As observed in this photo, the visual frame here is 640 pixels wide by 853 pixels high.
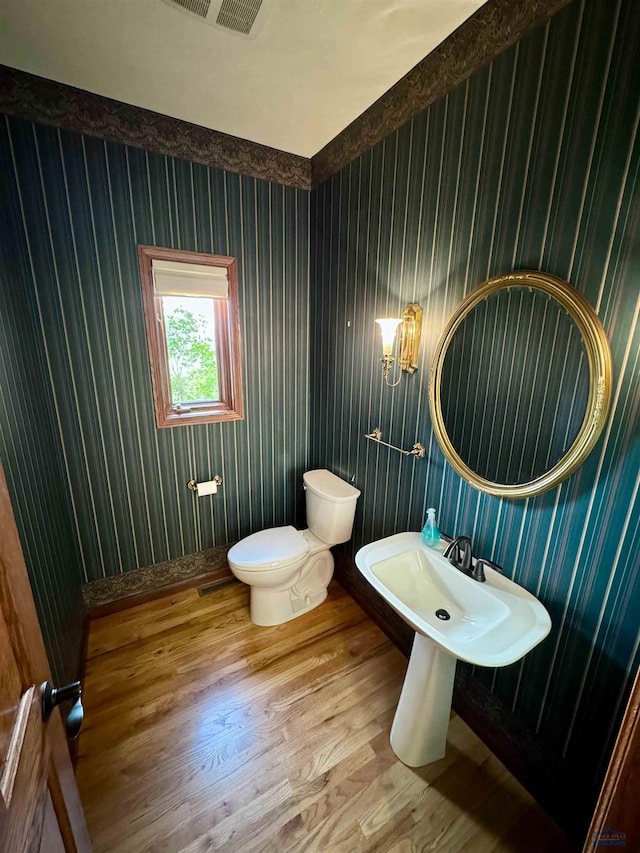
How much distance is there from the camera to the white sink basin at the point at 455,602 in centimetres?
104

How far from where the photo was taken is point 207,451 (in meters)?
2.25

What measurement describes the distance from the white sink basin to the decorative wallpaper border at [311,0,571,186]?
1782 millimetres

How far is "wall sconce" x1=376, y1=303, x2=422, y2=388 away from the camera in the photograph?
157 cm

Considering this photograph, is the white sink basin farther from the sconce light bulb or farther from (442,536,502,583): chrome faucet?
the sconce light bulb

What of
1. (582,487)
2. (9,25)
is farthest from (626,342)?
(9,25)

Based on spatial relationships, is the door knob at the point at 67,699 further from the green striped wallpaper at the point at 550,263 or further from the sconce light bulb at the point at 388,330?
the sconce light bulb at the point at 388,330

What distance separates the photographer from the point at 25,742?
1.82 ft

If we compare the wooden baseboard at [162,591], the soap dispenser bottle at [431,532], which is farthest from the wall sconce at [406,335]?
the wooden baseboard at [162,591]

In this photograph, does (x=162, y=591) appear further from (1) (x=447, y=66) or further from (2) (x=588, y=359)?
(1) (x=447, y=66)

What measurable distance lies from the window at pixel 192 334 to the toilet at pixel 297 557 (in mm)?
777

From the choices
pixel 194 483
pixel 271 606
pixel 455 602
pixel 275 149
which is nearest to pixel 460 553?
pixel 455 602

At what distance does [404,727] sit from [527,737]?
44 cm

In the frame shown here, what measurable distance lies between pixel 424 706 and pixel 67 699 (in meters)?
1.20

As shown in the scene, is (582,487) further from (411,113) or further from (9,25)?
(9,25)
